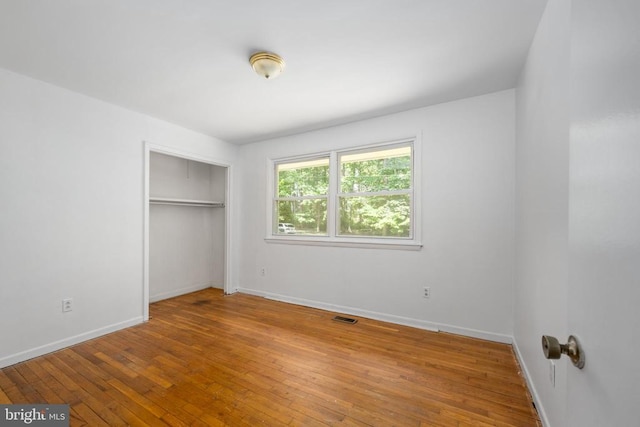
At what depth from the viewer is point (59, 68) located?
2.27m

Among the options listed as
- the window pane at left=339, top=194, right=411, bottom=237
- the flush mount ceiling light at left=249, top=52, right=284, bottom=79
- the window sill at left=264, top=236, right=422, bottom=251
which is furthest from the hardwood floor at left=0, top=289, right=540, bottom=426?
the flush mount ceiling light at left=249, top=52, right=284, bottom=79

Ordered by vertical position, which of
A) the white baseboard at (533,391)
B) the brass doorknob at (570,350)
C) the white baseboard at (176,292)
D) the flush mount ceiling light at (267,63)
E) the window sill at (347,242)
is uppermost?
the flush mount ceiling light at (267,63)

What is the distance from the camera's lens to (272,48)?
202cm

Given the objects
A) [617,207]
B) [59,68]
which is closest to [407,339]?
[617,207]

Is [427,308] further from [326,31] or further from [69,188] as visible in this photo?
[69,188]

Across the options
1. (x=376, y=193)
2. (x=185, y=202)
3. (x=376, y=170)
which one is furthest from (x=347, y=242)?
(x=185, y=202)

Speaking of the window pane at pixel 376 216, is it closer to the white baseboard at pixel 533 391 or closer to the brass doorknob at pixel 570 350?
the white baseboard at pixel 533 391

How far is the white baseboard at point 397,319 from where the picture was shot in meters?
2.69

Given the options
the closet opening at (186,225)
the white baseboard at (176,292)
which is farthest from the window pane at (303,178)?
the white baseboard at (176,292)

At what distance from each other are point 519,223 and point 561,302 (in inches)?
49.0

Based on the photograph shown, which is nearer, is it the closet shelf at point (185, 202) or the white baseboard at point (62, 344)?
the white baseboard at point (62, 344)

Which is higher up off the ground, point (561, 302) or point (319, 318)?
point (561, 302)

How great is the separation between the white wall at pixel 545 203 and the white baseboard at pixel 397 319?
363mm

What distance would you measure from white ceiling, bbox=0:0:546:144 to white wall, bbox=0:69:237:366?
0.29m
